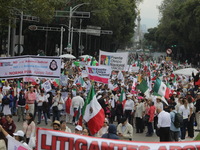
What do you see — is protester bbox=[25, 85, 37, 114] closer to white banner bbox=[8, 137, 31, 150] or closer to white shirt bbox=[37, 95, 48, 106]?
white shirt bbox=[37, 95, 48, 106]

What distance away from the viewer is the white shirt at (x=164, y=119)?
14.2 metres

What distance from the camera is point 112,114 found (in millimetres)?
20531

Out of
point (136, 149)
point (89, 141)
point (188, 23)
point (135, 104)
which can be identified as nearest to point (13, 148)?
point (89, 141)

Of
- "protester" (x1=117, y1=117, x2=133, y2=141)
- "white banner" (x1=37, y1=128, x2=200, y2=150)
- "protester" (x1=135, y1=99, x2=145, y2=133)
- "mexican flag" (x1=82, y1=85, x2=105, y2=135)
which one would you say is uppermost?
"white banner" (x1=37, y1=128, x2=200, y2=150)

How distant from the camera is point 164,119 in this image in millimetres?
14281

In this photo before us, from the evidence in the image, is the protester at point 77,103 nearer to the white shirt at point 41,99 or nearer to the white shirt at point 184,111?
the white shirt at point 41,99

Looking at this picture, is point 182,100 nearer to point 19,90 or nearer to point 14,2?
point 19,90

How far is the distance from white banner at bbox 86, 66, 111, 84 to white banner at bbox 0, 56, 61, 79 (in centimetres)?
437

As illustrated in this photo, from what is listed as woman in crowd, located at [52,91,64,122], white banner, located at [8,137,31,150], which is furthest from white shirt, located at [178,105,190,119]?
white banner, located at [8,137,31,150]

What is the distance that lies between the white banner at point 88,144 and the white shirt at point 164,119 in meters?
7.60

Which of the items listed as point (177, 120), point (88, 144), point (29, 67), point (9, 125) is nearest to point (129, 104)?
point (177, 120)

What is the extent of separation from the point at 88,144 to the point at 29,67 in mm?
8962

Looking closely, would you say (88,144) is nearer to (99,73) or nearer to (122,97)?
(99,73)

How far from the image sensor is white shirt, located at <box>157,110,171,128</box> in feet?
46.7
